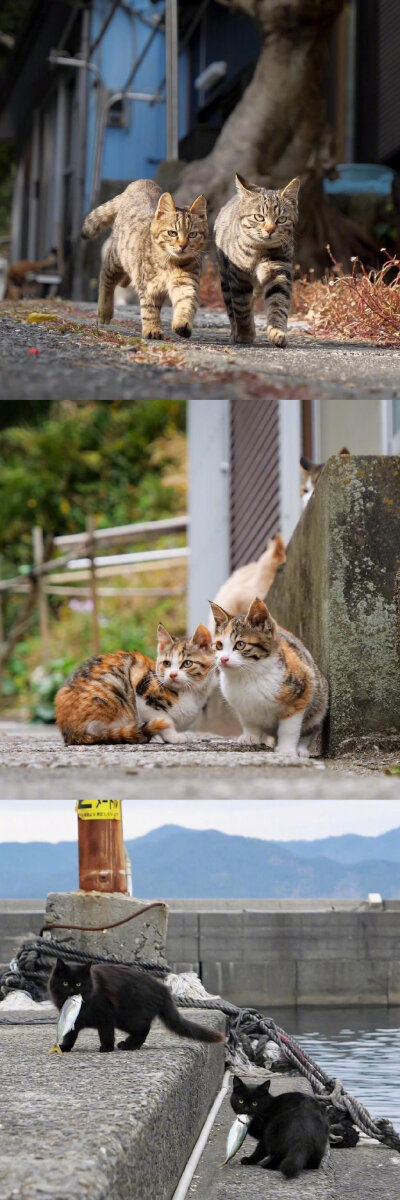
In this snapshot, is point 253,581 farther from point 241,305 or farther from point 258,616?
point 241,305

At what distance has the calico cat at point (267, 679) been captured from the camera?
2986 mm

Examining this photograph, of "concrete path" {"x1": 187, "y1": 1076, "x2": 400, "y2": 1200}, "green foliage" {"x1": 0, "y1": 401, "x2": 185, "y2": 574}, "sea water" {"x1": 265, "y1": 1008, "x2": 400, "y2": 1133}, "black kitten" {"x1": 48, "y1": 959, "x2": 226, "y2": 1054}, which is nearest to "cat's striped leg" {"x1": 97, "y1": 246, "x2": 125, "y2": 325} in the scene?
"black kitten" {"x1": 48, "y1": 959, "x2": 226, "y2": 1054}

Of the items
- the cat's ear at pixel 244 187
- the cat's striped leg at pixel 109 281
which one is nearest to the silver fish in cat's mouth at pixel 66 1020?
the cat's striped leg at pixel 109 281

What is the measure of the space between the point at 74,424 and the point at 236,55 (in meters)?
10.3

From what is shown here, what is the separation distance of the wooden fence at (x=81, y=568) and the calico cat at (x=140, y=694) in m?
11.6

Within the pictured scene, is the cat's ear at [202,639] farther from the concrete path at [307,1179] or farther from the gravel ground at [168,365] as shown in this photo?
the concrete path at [307,1179]

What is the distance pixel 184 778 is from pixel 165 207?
1330 millimetres

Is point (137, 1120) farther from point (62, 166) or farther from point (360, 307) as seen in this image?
point (62, 166)

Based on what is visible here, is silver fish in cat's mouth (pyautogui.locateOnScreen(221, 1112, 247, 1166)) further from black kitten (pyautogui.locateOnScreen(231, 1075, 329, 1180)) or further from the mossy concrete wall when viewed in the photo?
the mossy concrete wall

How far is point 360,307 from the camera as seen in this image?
2.95 metres

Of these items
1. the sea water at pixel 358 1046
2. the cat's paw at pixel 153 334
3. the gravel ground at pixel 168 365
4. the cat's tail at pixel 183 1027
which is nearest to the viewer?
the gravel ground at pixel 168 365

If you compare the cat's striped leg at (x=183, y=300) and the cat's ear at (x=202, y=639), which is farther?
the cat's ear at (x=202, y=639)

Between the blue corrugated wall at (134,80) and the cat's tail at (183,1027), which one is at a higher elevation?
the blue corrugated wall at (134,80)

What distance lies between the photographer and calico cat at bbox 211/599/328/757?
2.99 meters
